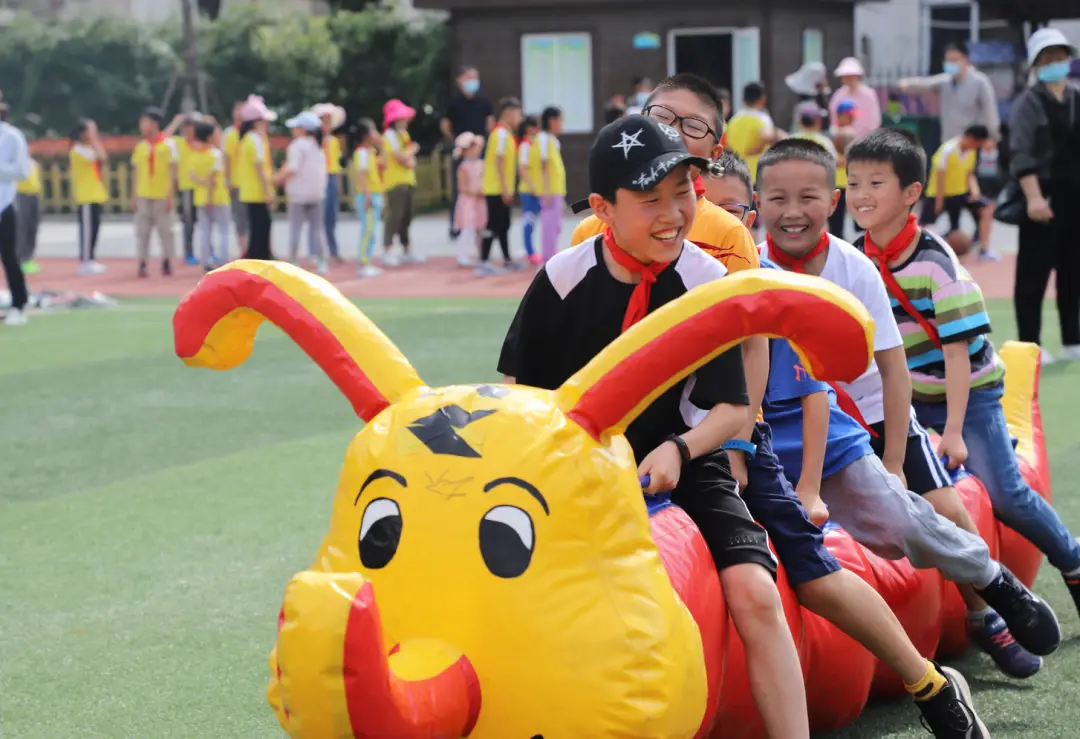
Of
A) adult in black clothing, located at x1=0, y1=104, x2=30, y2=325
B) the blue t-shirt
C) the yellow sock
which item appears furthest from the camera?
adult in black clothing, located at x1=0, y1=104, x2=30, y2=325

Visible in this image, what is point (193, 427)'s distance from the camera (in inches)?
359

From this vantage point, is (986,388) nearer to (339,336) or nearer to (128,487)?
(339,336)

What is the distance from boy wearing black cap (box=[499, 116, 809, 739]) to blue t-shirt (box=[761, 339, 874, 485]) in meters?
0.71

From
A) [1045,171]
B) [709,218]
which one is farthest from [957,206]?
[709,218]

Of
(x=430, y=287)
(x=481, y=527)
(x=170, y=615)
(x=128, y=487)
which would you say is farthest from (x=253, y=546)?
(x=430, y=287)

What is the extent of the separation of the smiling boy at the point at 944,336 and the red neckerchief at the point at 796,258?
1.84 feet

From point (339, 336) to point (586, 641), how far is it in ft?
3.12

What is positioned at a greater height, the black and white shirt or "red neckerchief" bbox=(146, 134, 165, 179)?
"red neckerchief" bbox=(146, 134, 165, 179)

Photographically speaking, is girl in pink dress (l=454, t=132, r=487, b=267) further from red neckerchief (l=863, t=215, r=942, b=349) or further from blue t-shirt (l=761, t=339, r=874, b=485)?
blue t-shirt (l=761, t=339, r=874, b=485)

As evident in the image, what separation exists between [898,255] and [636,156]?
1790 millimetres

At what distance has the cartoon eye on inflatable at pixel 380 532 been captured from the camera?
3.12 metres

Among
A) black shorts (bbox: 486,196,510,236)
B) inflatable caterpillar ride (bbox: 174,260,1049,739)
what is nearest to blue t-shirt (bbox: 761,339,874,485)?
inflatable caterpillar ride (bbox: 174,260,1049,739)

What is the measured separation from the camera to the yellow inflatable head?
9.70 ft

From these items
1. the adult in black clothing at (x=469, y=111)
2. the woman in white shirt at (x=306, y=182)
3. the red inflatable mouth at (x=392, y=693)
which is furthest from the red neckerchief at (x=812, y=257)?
the adult in black clothing at (x=469, y=111)
